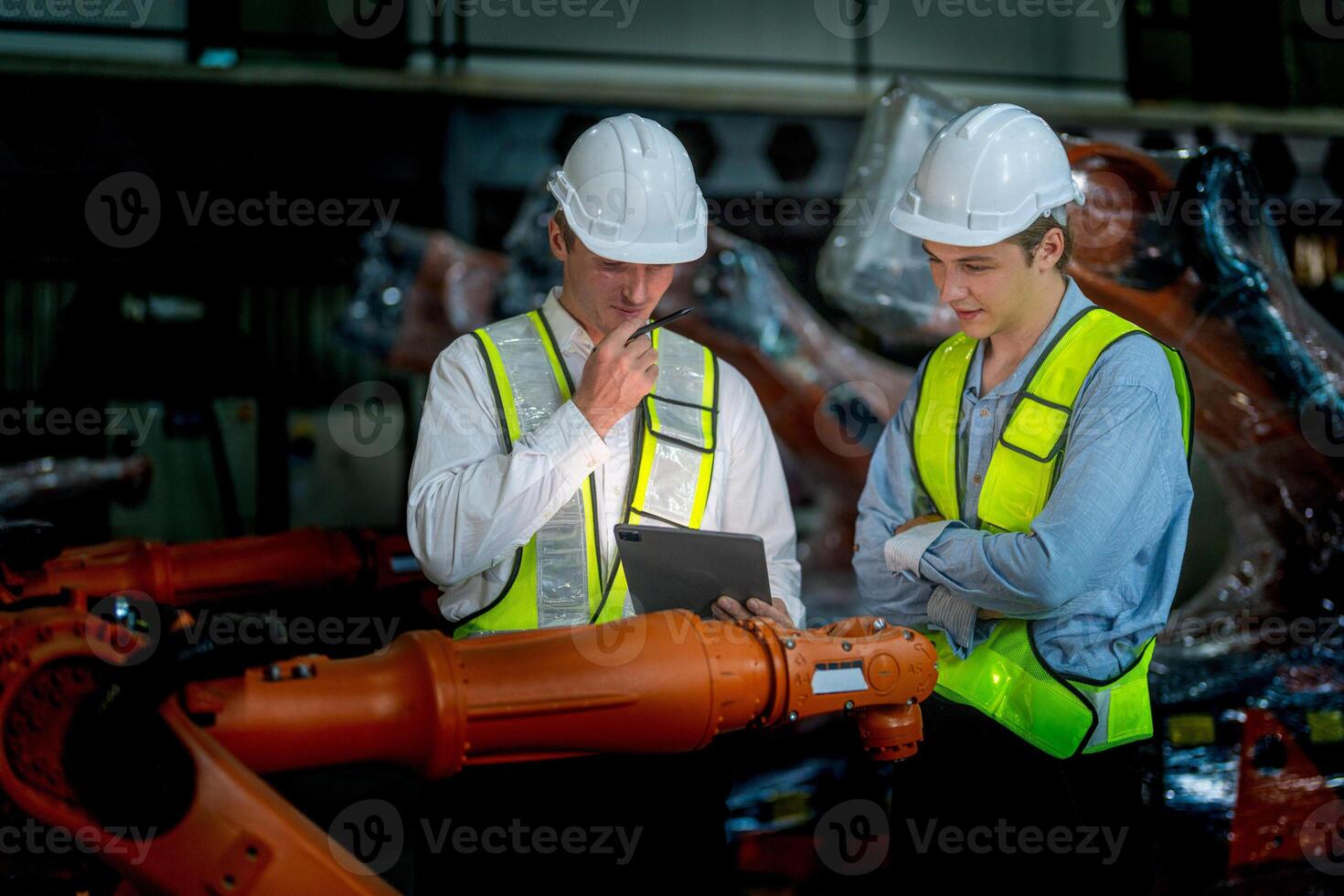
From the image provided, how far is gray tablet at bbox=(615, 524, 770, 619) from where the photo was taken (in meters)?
2.35

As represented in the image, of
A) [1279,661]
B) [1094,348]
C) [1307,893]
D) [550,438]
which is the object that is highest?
[1094,348]

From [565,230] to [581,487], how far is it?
55cm

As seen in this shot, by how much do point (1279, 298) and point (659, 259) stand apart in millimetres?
2190

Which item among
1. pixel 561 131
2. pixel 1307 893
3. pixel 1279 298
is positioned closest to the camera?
pixel 1307 893

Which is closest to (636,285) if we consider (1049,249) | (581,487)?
(581,487)

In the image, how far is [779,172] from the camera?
823cm

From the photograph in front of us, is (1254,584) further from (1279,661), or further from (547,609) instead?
(547,609)

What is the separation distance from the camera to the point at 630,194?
2545mm

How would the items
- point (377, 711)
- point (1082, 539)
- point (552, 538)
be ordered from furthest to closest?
1. point (552, 538)
2. point (1082, 539)
3. point (377, 711)

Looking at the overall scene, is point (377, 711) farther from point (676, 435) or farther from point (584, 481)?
point (676, 435)

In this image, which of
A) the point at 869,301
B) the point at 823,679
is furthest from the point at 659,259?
the point at 869,301

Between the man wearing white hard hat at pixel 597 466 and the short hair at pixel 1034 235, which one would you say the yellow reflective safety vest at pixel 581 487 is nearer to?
the man wearing white hard hat at pixel 597 466

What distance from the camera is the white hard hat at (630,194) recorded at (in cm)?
255

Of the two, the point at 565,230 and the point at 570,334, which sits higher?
the point at 565,230
